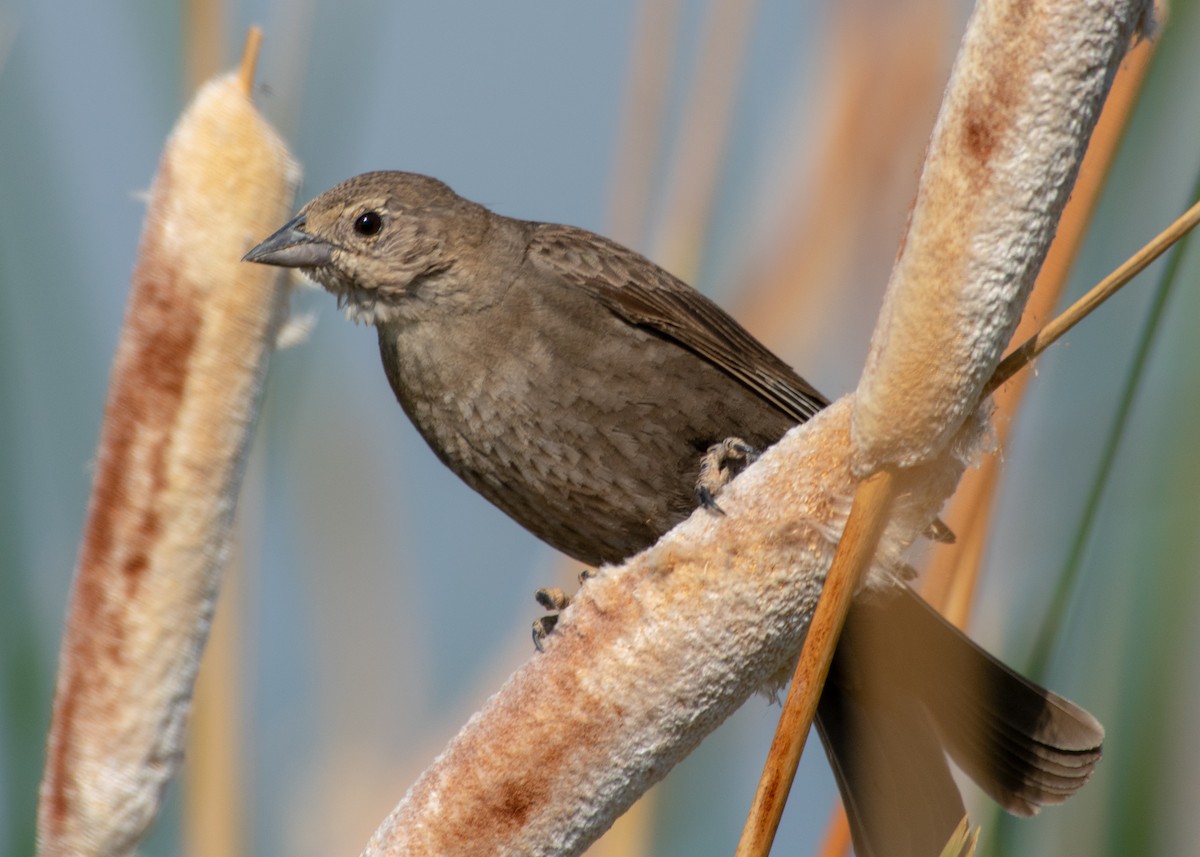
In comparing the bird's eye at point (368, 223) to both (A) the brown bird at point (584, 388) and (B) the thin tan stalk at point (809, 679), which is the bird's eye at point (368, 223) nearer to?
(A) the brown bird at point (584, 388)

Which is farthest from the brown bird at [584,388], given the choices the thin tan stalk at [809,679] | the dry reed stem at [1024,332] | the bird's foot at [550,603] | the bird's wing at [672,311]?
the thin tan stalk at [809,679]

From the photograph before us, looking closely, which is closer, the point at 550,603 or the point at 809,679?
the point at 809,679

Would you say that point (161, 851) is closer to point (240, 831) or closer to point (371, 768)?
point (240, 831)

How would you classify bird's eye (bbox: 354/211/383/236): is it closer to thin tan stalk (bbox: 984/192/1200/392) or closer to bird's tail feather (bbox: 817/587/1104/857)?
bird's tail feather (bbox: 817/587/1104/857)

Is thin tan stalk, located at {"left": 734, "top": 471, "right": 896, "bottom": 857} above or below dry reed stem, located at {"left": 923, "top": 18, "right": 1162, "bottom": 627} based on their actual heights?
below

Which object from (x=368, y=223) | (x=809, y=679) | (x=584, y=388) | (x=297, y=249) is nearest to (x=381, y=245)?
(x=368, y=223)

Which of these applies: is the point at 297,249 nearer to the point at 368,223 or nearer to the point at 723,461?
the point at 368,223

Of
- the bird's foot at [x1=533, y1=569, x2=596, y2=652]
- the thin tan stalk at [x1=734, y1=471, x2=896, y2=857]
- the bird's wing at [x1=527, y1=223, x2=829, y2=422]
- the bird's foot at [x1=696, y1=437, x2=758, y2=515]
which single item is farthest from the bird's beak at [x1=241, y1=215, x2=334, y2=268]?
the thin tan stalk at [x1=734, y1=471, x2=896, y2=857]
